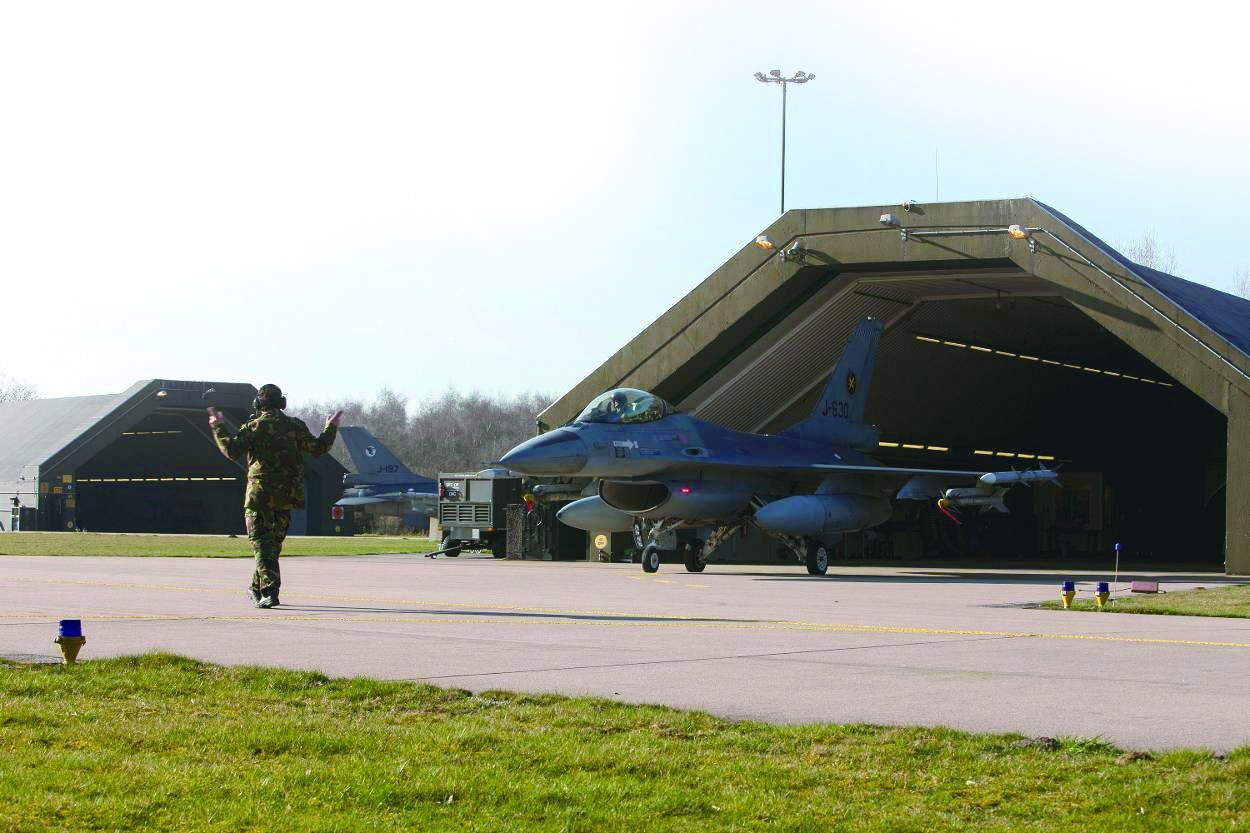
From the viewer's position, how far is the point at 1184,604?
16234 millimetres

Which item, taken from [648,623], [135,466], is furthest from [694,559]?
[135,466]

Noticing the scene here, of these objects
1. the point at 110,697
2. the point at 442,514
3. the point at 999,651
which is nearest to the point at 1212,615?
the point at 999,651

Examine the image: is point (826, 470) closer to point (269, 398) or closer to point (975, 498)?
point (975, 498)

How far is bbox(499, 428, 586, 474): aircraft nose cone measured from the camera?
2397cm

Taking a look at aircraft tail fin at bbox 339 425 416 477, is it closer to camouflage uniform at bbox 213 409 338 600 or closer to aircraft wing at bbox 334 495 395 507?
aircraft wing at bbox 334 495 395 507

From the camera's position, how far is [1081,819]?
5.27 meters

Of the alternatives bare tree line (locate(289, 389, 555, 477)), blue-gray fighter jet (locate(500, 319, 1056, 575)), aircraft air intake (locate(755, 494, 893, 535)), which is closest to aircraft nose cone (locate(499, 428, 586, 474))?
blue-gray fighter jet (locate(500, 319, 1056, 575))

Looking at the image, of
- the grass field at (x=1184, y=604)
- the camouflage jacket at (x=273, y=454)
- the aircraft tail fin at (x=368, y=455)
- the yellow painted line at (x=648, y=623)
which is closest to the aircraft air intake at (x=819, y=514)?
the grass field at (x=1184, y=604)

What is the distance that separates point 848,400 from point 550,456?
8673mm

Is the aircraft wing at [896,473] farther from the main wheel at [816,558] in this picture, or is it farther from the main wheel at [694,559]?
the main wheel at [694,559]

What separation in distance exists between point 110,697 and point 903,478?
2153cm

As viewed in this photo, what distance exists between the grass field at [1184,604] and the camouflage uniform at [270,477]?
27.2 ft

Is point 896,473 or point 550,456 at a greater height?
point 550,456

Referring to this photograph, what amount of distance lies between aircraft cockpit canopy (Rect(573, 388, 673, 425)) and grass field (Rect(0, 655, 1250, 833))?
17674mm
